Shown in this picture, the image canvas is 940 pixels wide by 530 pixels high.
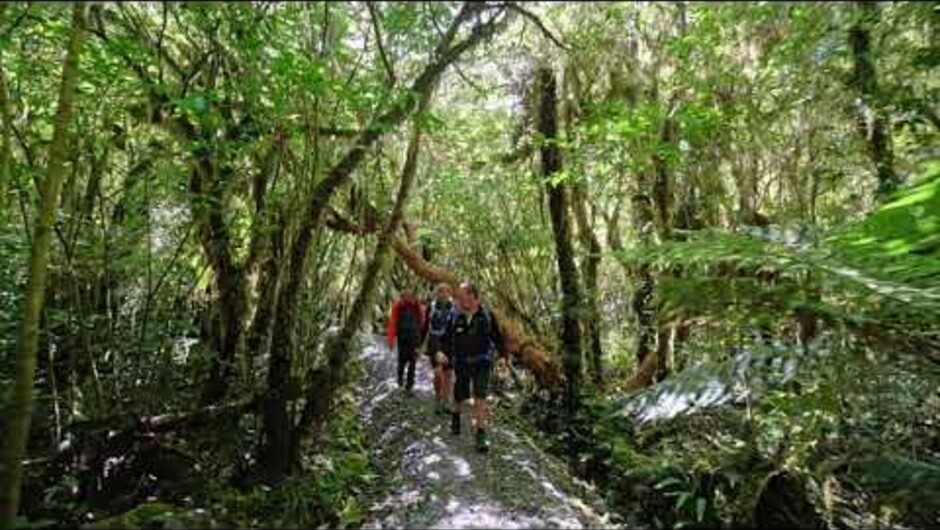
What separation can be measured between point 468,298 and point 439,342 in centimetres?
242

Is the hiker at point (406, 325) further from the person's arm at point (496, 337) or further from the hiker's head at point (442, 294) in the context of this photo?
the person's arm at point (496, 337)

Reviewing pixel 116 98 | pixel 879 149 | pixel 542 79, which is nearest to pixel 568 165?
pixel 542 79

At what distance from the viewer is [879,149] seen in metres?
10.5

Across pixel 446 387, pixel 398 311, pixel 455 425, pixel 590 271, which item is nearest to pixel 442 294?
pixel 398 311

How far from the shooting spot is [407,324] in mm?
12156

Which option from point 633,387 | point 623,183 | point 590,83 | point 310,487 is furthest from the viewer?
point 623,183

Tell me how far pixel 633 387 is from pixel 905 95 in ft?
22.3

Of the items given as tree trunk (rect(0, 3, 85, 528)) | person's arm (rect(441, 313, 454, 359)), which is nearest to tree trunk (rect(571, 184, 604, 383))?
person's arm (rect(441, 313, 454, 359))

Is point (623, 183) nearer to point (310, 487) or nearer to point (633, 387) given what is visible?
point (633, 387)

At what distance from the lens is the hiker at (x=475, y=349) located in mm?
8914

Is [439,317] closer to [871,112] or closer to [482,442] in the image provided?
[482,442]

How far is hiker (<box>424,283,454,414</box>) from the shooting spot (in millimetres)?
11273

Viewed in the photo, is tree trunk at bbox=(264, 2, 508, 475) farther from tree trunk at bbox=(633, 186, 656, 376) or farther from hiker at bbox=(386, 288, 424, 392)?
tree trunk at bbox=(633, 186, 656, 376)

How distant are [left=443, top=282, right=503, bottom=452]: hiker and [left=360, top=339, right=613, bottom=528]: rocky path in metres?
0.55
